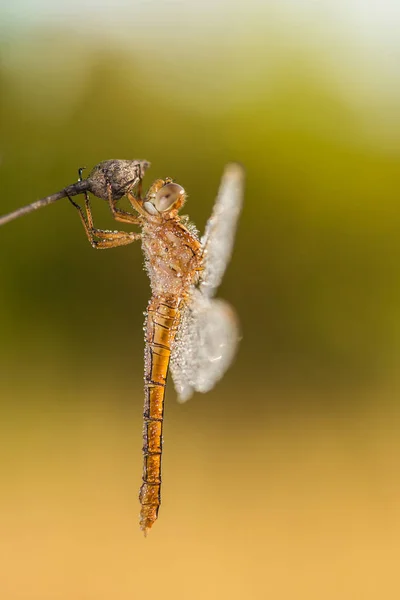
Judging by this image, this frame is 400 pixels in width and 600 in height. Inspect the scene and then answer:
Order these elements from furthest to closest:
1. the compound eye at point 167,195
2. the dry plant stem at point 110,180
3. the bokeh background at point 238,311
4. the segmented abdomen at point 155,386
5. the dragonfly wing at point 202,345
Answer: the bokeh background at point 238,311 < the dragonfly wing at point 202,345 < the compound eye at point 167,195 < the segmented abdomen at point 155,386 < the dry plant stem at point 110,180

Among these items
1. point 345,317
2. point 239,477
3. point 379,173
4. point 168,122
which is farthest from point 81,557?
point 379,173

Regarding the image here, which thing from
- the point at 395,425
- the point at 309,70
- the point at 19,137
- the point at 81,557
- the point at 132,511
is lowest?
the point at 81,557

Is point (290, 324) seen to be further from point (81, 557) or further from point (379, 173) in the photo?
point (81, 557)

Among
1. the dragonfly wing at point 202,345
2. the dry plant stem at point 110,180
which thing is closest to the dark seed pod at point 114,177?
the dry plant stem at point 110,180

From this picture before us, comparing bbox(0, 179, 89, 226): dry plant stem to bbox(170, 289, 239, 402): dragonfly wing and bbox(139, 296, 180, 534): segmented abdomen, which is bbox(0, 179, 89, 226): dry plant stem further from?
bbox(170, 289, 239, 402): dragonfly wing

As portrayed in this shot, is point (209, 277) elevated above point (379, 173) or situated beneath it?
situated beneath

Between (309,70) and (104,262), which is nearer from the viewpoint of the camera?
(104,262)

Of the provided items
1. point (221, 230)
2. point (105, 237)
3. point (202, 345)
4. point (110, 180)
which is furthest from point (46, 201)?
point (221, 230)

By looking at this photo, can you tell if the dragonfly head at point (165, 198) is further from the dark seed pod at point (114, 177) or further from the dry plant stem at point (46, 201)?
the dry plant stem at point (46, 201)

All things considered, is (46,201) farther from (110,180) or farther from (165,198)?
(165,198)
